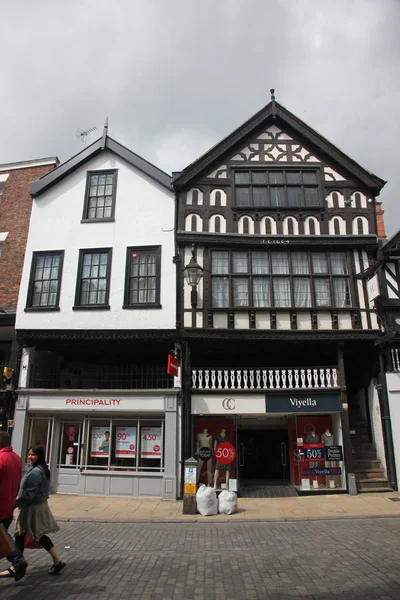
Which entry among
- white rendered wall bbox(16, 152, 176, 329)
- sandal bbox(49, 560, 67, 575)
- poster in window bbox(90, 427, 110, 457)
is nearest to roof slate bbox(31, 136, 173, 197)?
white rendered wall bbox(16, 152, 176, 329)

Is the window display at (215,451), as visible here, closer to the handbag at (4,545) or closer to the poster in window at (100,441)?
the poster in window at (100,441)

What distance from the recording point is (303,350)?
1530 cm

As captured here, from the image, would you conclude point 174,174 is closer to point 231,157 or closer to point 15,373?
point 231,157

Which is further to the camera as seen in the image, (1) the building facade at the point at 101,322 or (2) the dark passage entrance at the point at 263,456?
(2) the dark passage entrance at the point at 263,456

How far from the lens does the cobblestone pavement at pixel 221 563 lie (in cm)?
542

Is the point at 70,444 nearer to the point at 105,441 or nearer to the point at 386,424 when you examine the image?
the point at 105,441

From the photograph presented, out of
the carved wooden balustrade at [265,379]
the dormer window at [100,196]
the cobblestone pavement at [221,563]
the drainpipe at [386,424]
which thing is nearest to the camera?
the cobblestone pavement at [221,563]

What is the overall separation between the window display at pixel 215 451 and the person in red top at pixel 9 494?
723cm

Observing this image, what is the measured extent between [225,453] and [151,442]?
234 centimetres

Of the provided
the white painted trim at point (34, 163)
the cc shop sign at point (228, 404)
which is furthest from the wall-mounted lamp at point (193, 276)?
the white painted trim at point (34, 163)

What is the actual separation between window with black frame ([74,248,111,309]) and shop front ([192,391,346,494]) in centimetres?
473

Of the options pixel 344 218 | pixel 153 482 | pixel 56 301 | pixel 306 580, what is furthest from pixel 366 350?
pixel 56 301

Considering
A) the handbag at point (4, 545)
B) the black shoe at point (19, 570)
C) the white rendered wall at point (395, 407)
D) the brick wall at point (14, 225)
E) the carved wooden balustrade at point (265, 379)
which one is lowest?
the black shoe at point (19, 570)

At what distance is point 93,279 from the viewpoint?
48.3 ft
